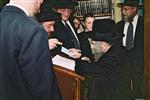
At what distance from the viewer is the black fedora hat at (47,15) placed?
3.21 meters

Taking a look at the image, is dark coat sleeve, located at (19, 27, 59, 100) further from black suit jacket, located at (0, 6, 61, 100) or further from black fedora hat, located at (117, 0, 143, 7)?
black fedora hat, located at (117, 0, 143, 7)

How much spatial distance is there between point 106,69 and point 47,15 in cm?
80

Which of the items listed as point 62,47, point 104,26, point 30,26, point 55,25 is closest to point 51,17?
point 55,25

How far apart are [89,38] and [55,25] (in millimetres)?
366

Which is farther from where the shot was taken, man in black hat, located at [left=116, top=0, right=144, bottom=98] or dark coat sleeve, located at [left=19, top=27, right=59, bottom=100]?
man in black hat, located at [left=116, top=0, right=144, bottom=98]

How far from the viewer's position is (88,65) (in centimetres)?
329

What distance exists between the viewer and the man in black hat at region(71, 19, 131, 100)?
3.26 meters

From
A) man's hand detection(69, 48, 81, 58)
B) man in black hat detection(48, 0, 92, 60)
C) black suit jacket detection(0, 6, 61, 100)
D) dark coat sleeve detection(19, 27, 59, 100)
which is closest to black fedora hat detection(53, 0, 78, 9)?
man in black hat detection(48, 0, 92, 60)

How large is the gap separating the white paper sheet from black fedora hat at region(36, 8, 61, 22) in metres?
0.38

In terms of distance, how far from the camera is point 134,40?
129 inches

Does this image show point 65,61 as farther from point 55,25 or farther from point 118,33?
point 118,33

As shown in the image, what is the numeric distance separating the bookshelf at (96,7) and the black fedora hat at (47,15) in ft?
0.82

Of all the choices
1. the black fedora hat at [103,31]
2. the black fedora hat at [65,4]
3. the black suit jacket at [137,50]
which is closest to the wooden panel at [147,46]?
the black suit jacket at [137,50]

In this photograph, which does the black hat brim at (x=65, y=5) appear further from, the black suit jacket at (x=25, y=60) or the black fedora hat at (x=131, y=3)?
the black suit jacket at (x=25, y=60)
